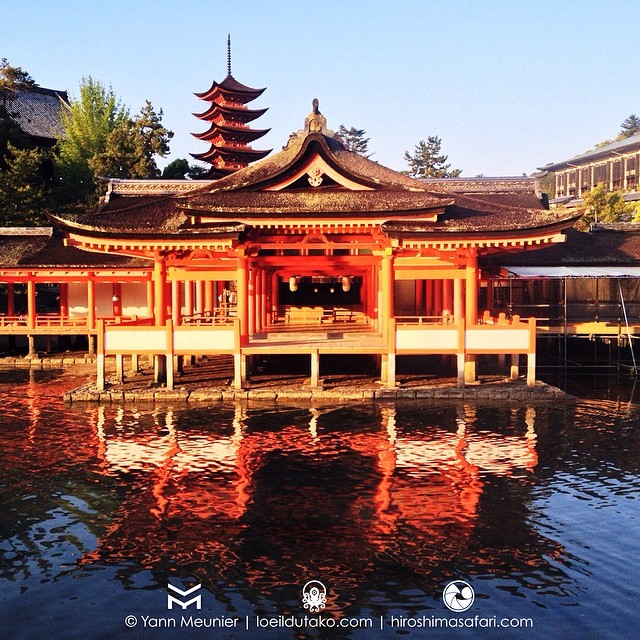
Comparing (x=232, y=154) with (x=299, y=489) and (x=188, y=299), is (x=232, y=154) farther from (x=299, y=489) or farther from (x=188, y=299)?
(x=299, y=489)

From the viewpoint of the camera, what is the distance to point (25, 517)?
42.1ft

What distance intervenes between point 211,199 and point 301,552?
15.2m

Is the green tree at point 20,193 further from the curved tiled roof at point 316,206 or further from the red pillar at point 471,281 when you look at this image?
the red pillar at point 471,281

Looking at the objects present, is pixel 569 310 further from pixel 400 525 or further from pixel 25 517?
pixel 25 517

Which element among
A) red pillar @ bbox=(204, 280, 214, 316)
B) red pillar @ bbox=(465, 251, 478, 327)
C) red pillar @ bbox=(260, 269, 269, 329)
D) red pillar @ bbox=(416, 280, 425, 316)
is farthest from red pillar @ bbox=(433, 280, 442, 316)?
red pillar @ bbox=(204, 280, 214, 316)

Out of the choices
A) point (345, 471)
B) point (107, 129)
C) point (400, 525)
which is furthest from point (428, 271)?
point (107, 129)

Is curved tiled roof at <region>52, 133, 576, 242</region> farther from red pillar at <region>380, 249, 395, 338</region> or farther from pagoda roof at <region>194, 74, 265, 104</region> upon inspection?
pagoda roof at <region>194, 74, 265, 104</region>

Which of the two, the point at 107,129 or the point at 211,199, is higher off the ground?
the point at 107,129

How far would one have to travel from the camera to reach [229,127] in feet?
205

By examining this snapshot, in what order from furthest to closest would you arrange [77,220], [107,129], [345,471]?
[107,129]
[77,220]
[345,471]

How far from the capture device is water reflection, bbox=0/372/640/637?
10.3 m

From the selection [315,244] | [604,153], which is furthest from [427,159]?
[315,244]

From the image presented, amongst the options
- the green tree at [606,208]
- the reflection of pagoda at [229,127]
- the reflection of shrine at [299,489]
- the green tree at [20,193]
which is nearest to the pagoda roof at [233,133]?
the reflection of pagoda at [229,127]

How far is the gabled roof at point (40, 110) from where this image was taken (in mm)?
59594
